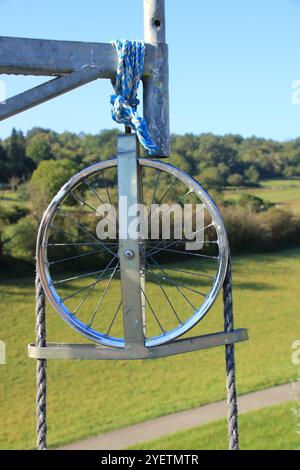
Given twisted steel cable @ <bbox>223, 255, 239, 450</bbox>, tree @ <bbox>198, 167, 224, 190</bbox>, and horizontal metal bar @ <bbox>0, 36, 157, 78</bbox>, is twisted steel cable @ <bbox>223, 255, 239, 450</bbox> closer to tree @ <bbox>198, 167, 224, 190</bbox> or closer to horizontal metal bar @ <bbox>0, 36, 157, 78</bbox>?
horizontal metal bar @ <bbox>0, 36, 157, 78</bbox>

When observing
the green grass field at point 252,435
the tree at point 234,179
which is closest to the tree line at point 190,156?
the tree at point 234,179

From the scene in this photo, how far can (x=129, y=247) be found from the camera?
4.43 feet

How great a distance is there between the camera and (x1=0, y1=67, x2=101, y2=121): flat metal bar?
1.32 m

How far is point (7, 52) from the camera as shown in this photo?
1.31m

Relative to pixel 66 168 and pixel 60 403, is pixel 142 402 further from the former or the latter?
pixel 66 168

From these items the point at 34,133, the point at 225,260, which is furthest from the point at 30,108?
the point at 34,133

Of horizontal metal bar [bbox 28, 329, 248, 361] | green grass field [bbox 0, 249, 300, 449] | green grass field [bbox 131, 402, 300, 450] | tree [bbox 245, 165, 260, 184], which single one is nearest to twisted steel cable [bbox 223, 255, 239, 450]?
horizontal metal bar [bbox 28, 329, 248, 361]

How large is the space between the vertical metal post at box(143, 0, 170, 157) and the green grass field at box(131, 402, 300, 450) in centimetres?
784

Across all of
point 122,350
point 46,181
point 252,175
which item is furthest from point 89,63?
point 252,175

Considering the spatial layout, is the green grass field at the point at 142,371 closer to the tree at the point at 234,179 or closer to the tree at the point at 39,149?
the tree at the point at 234,179

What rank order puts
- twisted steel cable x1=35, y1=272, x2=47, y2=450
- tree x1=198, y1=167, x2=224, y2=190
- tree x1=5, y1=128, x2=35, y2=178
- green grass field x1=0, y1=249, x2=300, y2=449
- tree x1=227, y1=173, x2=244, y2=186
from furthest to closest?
tree x1=227, y1=173, x2=244, y2=186, tree x1=5, y1=128, x2=35, y2=178, tree x1=198, y1=167, x2=224, y2=190, green grass field x1=0, y1=249, x2=300, y2=449, twisted steel cable x1=35, y1=272, x2=47, y2=450

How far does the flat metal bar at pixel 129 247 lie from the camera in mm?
1348

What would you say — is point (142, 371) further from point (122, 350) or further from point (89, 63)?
point (89, 63)

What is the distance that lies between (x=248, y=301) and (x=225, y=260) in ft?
36.0
